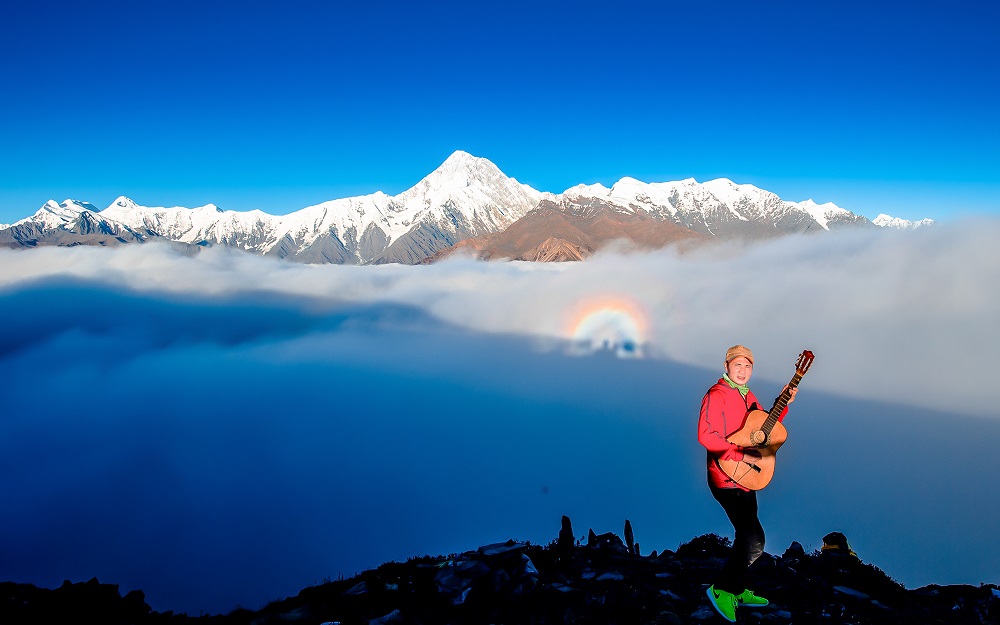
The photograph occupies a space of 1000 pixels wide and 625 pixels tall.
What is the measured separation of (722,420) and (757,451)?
0.79 m

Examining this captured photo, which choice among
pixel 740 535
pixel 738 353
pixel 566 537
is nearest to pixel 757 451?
pixel 738 353

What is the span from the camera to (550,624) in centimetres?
1082

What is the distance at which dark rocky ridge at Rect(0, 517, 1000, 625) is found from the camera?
35.9ft

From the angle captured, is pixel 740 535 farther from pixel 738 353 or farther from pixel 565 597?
pixel 565 597

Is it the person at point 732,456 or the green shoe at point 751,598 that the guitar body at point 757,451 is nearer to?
the person at point 732,456

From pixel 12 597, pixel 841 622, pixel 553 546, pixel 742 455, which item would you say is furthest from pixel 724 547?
pixel 12 597

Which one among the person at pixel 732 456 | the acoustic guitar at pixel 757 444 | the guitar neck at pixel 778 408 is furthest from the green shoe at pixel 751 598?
the guitar neck at pixel 778 408

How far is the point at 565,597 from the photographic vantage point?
11.9 metres

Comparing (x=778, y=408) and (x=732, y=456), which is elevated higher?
(x=778, y=408)

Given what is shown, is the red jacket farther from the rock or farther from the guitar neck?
the rock

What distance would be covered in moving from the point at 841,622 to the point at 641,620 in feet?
12.7

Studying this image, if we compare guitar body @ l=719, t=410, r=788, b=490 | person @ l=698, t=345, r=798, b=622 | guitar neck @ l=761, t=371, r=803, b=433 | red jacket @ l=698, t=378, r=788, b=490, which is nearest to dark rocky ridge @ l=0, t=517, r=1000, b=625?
person @ l=698, t=345, r=798, b=622

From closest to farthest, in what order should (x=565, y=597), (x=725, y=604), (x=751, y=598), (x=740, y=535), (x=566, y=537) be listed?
1. (x=740, y=535)
2. (x=725, y=604)
3. (x=751, y=598)
4. (x=565, y=597)
5. (x=566, y=537)

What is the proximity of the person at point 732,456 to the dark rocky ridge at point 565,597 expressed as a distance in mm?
798
